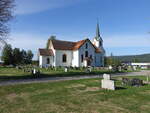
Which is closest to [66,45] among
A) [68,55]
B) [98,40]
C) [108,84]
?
[68,55]

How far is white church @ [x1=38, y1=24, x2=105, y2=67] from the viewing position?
44531 millimetres

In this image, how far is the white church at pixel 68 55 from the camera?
44531mm

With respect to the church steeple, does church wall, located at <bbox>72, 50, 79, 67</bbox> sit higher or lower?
lower

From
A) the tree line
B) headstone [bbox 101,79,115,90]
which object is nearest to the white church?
the tree line

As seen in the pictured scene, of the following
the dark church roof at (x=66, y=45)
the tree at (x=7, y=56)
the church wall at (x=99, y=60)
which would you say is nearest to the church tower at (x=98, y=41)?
the dark church roof at (x=66, y=45)

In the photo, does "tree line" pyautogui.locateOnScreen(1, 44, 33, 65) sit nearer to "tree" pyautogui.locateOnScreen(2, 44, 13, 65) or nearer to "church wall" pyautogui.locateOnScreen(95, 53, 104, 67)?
"tree" pyautogui.locateOnScreen(2, 44, 13, 65)

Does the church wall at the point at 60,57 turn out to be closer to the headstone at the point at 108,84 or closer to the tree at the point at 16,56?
the tree at the point at 16,56

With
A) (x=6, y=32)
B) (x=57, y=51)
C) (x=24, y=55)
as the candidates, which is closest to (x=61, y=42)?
(x=57, y=51)

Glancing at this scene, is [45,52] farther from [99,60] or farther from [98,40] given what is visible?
[98,40]

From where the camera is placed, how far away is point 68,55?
153 ft

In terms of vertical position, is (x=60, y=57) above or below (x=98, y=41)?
below

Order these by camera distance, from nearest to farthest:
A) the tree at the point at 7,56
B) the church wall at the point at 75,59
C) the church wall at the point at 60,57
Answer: the church wall at the point at 60,57, the church wall at the point at 75,59, the tree at the point at 7,56

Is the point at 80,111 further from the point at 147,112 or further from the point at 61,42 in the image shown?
the point at 61,42

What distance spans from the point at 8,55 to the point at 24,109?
2331 inches
